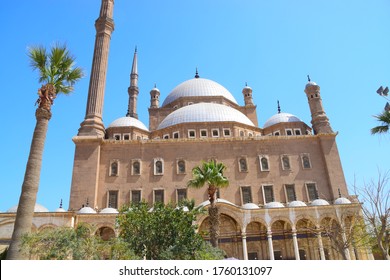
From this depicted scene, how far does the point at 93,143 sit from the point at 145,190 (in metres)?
5.66

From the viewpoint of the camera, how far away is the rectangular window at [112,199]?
2395 cm

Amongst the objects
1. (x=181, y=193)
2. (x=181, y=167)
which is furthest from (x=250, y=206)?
(x=181, y=167)

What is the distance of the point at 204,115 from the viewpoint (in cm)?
2964

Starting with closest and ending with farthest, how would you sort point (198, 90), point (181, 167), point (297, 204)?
point (297, 204) → point (181, 167) → point (198, 90)

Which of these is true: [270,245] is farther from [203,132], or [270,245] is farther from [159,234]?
[203,132]

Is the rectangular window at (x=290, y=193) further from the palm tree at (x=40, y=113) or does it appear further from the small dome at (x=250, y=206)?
the palm tree at (x=40, y=113)

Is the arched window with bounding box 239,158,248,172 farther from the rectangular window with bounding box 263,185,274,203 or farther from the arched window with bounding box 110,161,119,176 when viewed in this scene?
the arched window with bounding box 110,161,119,176

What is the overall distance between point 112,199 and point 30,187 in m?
13.0

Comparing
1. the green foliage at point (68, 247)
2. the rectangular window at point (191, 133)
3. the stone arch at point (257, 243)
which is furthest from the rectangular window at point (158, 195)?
the green foliage at point (68, 247)

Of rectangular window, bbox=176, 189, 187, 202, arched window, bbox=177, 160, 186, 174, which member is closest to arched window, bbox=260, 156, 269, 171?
arched window, bbox=177, 160, 186, 174
